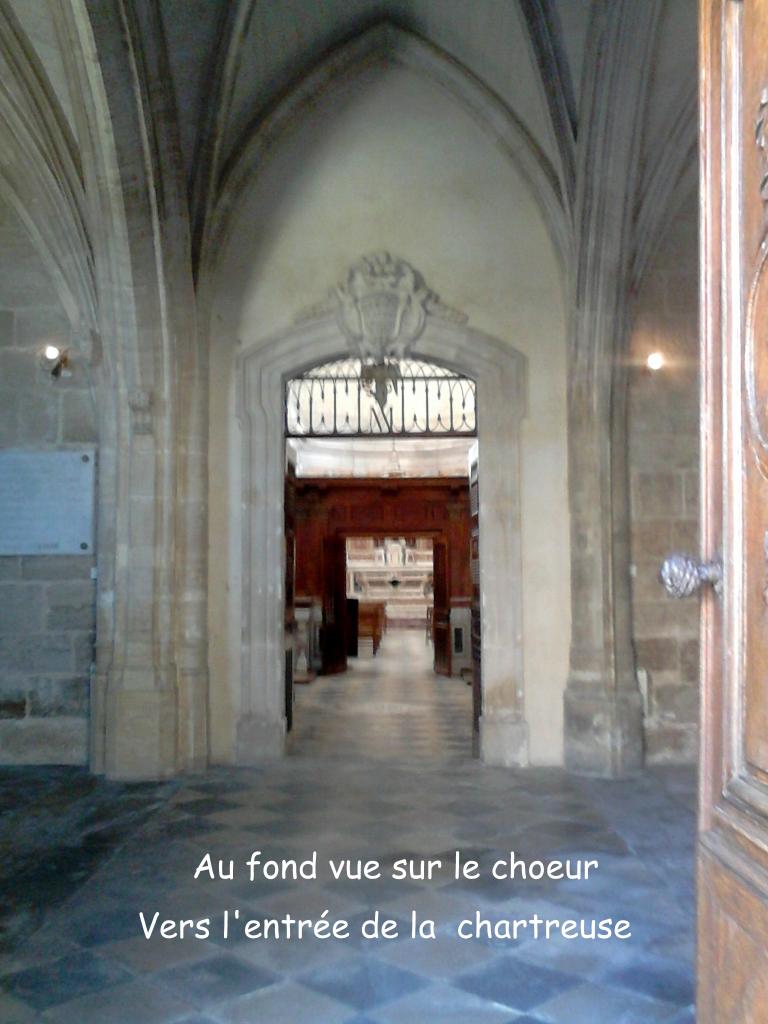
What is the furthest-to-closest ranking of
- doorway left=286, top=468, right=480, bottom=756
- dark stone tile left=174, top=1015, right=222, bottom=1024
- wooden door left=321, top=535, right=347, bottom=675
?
wooden door left=321, top=535, right=347, bottom=675 < doorway left=286, top=468, right=480, bottom=756 < dark stone tile left=174, top=1015, right=222, bottom=1024

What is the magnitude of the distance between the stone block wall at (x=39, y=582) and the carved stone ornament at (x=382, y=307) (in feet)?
5.68

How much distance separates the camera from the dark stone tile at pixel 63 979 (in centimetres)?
271

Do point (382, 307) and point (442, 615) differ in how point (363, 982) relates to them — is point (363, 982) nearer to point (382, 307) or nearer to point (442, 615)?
point (382, 307)

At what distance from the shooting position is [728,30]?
119 cm

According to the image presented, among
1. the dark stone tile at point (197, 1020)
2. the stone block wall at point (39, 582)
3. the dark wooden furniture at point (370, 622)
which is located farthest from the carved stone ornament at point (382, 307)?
the dark wooden furniture at point (370, 622)

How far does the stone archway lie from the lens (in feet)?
19.9

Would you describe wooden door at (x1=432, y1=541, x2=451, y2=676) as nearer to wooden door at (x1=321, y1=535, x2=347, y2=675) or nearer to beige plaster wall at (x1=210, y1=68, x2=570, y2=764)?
wooden door at (x1=321, y1=535, x2=347, y2=675)

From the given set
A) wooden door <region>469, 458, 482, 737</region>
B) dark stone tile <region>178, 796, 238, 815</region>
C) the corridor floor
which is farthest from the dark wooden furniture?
dark stone tile <region>178, 796, 238, 815</region>

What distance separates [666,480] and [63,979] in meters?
4.68

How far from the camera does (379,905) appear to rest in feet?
11.4

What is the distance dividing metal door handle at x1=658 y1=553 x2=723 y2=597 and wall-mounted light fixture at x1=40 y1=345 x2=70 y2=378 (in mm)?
5580

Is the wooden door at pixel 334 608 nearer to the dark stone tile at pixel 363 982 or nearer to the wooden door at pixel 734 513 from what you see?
the dark stone tile at pixel 363 982

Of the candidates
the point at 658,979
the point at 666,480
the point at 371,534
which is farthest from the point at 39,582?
the point at 371,534

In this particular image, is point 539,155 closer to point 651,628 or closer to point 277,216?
point 277,216
